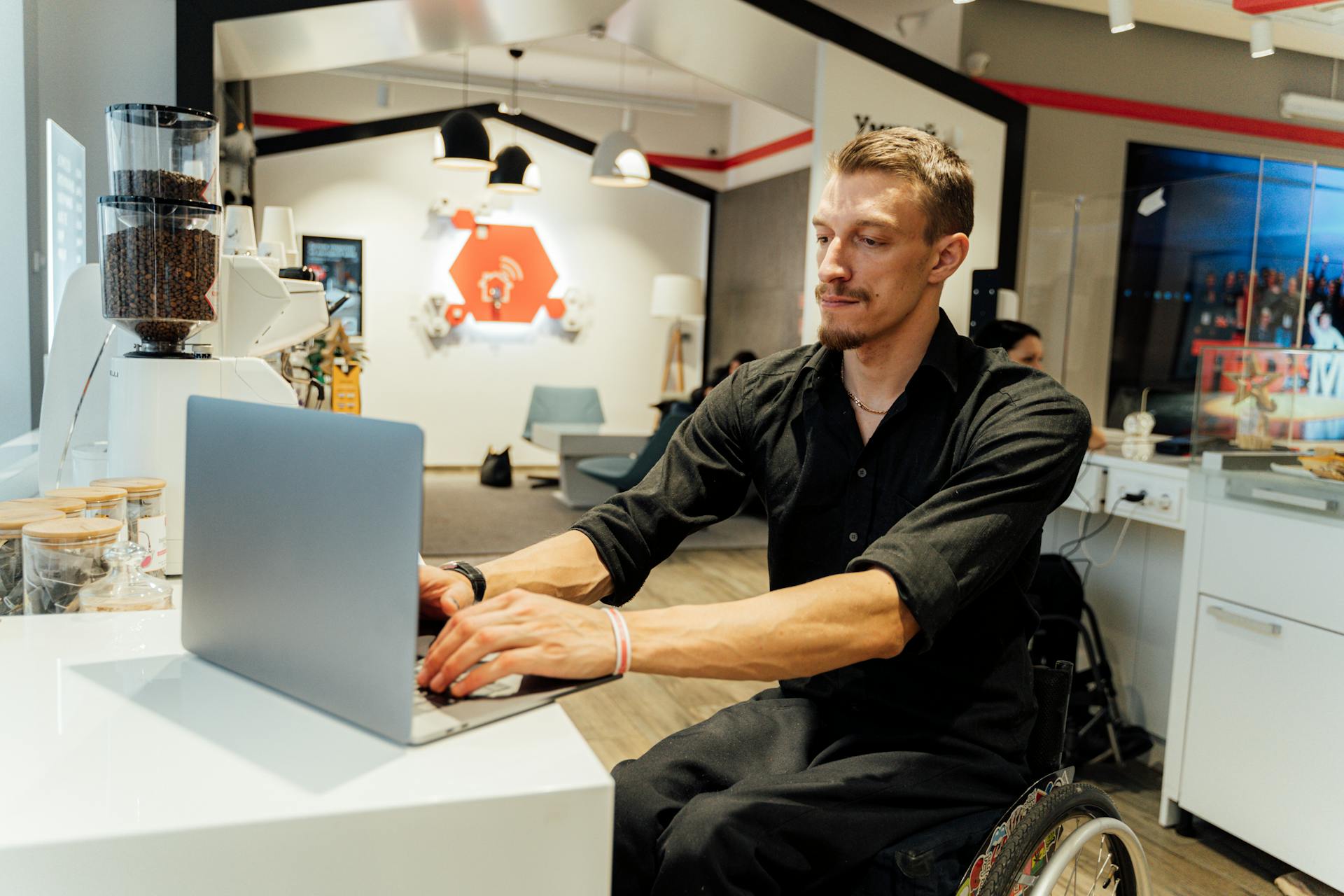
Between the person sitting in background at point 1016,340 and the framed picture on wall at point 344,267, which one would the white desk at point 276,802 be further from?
the framed picture on wall at point 344,267

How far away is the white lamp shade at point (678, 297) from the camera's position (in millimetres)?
9305

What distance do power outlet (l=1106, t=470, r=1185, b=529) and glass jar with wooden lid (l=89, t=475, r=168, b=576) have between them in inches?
104

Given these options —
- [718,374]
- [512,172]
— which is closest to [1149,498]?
[512,172]

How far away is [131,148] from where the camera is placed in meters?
1.76

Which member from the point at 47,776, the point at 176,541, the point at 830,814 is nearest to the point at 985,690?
the point at 830,814

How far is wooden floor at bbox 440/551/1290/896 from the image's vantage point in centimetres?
253

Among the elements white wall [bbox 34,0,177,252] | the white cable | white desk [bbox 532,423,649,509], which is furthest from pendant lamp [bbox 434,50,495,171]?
the white cable

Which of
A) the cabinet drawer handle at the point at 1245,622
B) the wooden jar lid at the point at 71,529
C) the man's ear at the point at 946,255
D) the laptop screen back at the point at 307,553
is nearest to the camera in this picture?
the laptop screen back at the point at 307,553

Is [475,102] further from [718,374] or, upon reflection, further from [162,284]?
[162,284]

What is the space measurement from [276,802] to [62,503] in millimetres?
890

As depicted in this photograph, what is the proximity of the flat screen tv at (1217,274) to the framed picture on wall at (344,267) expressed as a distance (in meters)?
6.18

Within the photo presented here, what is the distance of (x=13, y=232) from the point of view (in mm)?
2949

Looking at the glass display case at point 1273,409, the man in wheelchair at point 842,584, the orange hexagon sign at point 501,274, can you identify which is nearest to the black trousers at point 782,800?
the man in wheelchair at point 842,584

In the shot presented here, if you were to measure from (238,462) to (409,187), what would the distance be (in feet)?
28.6
